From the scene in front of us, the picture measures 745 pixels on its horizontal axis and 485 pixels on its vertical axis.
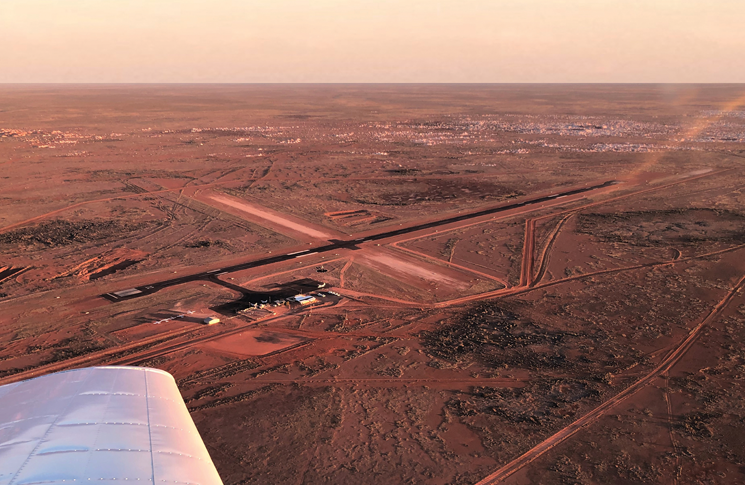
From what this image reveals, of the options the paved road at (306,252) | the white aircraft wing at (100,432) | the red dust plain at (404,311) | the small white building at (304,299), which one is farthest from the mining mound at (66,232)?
the white aircraft wing at (100,432)

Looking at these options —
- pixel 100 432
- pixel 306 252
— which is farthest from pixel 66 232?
pixel 100 432

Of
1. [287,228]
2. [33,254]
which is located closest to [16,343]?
[33,254]

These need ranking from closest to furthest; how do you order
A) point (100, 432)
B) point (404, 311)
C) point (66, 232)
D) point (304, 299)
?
point (100, 432) < point (404, 311) < point (304, 299) < point (66, 232)

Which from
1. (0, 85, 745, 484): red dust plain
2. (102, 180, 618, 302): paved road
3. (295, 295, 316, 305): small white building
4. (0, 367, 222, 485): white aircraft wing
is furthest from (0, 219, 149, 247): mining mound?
(0, 367, 222, 485): white aircraft wing

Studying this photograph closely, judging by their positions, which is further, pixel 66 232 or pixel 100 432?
pixel 66 232

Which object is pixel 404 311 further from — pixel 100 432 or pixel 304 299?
pixel 100 432

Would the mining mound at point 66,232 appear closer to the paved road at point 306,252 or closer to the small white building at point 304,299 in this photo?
the paved road at point 306,252

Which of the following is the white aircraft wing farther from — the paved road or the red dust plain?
the paved road
